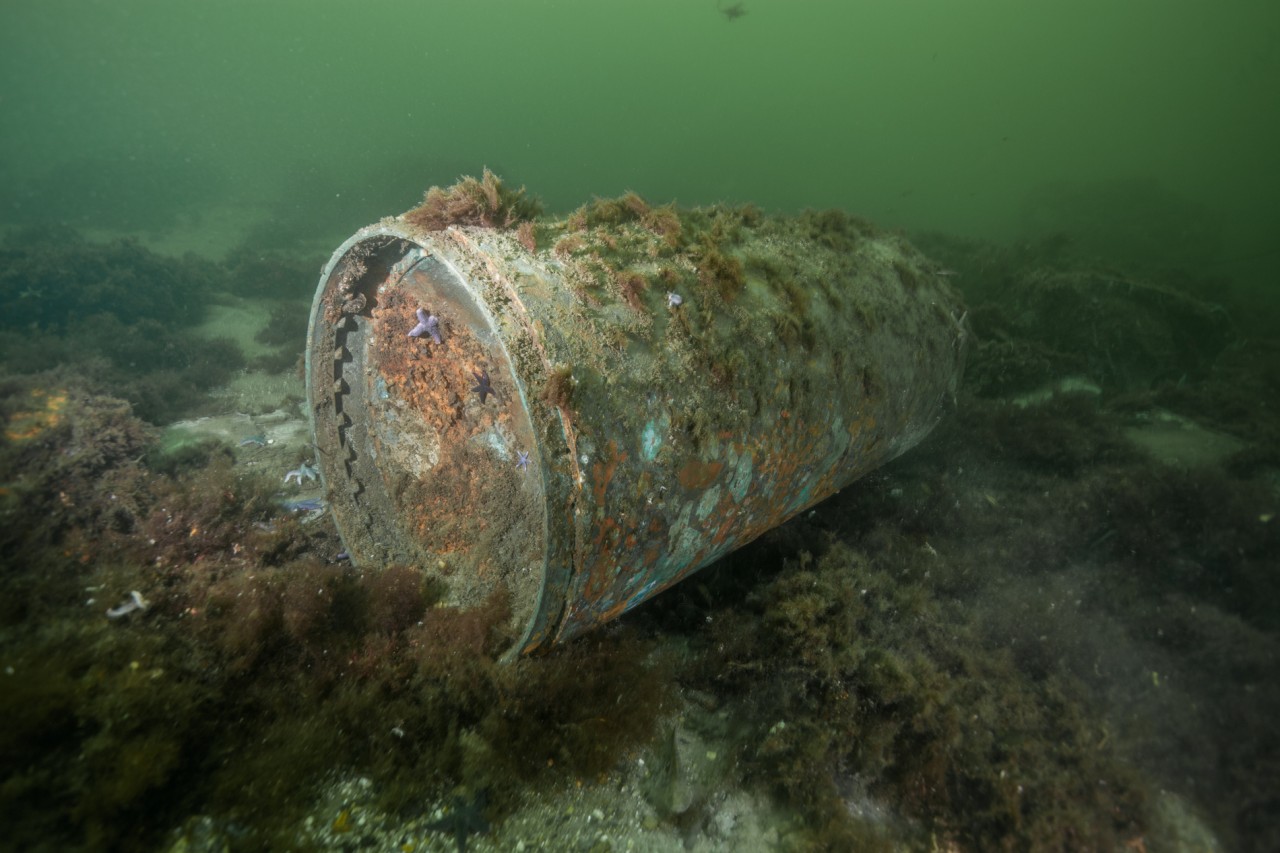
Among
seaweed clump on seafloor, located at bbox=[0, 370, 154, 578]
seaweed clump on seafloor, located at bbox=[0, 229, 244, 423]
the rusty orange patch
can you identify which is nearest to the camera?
the rusty orange patch

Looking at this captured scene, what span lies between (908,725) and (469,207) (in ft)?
13.1

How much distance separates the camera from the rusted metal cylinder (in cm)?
237

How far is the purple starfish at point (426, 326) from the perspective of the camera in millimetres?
3465

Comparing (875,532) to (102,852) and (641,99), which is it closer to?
(102,852)

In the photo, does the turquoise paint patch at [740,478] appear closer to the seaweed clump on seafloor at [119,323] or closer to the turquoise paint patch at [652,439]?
the turquoise paint patch at [652,439]

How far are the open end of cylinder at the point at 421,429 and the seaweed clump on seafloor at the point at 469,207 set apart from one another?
0.33 meters

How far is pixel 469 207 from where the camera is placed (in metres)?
2.84

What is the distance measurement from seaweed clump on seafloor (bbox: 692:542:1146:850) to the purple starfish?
2817 millimetres

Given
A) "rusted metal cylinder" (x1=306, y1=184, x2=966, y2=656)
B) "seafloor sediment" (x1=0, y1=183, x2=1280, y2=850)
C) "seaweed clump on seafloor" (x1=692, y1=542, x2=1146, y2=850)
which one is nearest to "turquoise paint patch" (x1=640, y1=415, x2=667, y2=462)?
"rusted metal cylinder" (x1=306, y1=184, x2=966, y2=656)

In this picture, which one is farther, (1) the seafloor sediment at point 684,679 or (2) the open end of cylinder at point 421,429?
(2) the open end of cylinder at point 421,429

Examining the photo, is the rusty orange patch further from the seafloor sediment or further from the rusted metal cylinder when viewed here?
the seafloor sediment

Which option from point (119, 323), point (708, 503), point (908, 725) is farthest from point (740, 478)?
point (119, 323)

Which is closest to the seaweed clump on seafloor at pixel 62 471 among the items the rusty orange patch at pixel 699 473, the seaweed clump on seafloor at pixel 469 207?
the seaweed clump on seafloor at pixel 469 207

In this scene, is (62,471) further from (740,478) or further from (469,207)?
(740,478)
